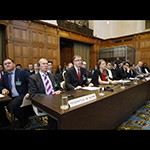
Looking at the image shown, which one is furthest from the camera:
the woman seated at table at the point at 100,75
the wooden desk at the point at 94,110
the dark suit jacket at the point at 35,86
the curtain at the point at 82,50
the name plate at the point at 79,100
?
the curtain at the point at 82,50

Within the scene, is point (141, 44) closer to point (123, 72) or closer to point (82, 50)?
point (82, 50)

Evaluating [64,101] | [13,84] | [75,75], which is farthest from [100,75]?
[13,84]

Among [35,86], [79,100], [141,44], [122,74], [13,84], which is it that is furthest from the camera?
[141,44]

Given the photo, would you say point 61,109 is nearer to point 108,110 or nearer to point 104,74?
point 108,110

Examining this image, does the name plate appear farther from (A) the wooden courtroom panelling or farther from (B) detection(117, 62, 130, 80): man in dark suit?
(A) the wooden courtroom panelling

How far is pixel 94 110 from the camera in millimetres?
1555

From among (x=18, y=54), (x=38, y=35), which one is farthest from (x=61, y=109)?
(x=38, y=35)

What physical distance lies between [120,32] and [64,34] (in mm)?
6161

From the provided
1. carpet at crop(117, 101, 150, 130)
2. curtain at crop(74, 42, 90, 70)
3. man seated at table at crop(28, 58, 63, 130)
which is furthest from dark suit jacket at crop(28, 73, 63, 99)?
curtain at crop(74, 42, 90, 70)

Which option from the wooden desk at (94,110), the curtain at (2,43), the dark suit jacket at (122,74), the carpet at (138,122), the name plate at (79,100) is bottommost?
the carpet at (138,122)

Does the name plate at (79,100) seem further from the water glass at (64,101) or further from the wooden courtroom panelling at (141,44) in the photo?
the wooden courtroom panelling at (141,44)

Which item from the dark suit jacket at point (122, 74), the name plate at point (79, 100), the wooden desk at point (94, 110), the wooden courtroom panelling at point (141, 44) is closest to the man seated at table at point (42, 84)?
the wooden desk at point (94, 110)

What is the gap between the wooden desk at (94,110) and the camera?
1.25 m

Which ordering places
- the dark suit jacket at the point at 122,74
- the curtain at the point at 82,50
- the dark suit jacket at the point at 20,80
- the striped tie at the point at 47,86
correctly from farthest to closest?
1. the curtain at the point at 82,50
2. the dark suit jacket at the point at 122,74
3. the dark suit jacket at the point at 20,80
4. the striped tie at the point at 47,86
